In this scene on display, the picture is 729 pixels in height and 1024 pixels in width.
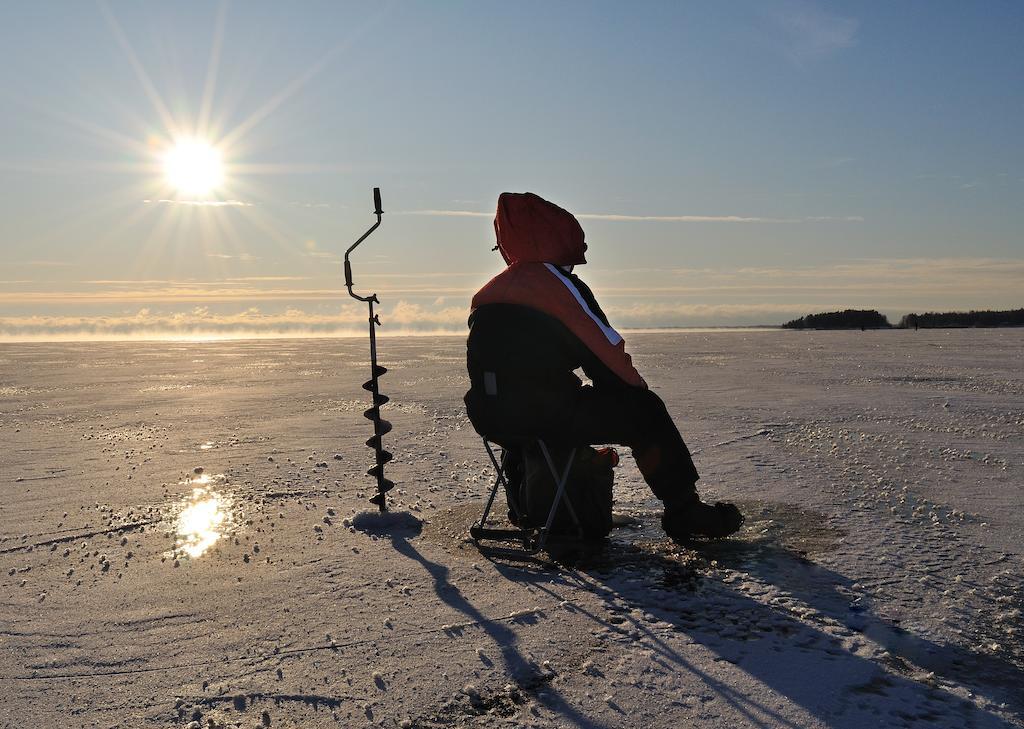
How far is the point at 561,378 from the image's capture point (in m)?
3.95

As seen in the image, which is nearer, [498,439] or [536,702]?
[536,702]

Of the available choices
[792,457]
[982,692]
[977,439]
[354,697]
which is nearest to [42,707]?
[354,697]

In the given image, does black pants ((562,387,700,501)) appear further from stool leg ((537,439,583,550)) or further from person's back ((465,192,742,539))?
stool leg ((537,439,583,550))

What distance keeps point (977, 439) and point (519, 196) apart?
539 centimetres

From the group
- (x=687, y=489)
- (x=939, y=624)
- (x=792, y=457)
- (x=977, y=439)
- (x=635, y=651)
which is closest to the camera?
(x=635, y=651)

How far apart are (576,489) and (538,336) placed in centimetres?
94

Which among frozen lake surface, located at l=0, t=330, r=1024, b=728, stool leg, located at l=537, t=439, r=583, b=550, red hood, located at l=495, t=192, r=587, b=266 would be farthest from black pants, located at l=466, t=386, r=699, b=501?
red hood, located at l=495, t=192, r=587, b=266

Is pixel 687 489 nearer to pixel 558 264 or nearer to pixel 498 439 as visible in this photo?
pixel 498 439

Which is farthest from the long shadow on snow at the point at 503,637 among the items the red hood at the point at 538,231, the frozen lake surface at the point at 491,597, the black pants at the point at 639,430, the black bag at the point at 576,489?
the red hood at the point at 538,231

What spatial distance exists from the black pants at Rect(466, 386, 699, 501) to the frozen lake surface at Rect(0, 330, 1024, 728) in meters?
0.42

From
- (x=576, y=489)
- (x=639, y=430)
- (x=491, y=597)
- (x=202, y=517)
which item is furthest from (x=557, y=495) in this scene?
(x=202, y=517)

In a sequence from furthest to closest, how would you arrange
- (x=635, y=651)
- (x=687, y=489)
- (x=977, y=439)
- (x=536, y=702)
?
(x=977, y=439), (x=687, y=489), (x=635, y=651), (x=536, y=702)

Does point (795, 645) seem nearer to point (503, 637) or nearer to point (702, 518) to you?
point (503, 637)

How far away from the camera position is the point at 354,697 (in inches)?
95.7
